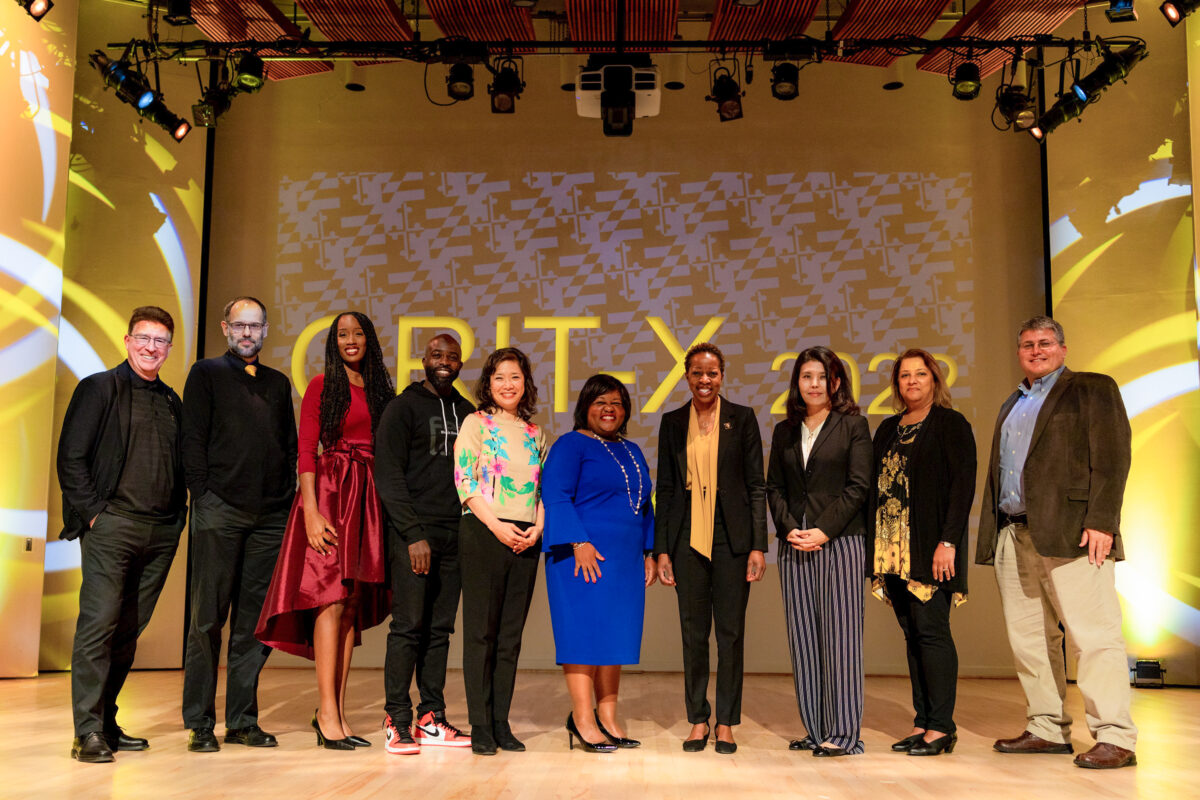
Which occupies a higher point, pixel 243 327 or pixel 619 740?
pixel 243 327

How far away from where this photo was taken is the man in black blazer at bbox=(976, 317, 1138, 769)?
365 cm

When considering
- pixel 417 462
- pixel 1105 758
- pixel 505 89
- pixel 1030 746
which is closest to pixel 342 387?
pixel 417 462

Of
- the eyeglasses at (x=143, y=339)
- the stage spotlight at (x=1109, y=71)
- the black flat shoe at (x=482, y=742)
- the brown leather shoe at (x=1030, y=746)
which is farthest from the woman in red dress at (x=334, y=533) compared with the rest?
the stage spotlight at (x=1109, y=71)

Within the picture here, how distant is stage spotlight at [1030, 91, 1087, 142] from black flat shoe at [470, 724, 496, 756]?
4995 mm

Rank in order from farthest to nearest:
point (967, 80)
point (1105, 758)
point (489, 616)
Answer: point (967, 80)
point (489, 616)
point (1105, 758)

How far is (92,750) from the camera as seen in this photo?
3414 mm

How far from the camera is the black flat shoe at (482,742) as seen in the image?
12.0ft

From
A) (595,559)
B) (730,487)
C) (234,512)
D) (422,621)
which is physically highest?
(730,487)

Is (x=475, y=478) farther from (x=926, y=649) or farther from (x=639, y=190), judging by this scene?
(x=639, y=190)

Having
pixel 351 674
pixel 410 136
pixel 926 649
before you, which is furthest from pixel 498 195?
pixel 926 649

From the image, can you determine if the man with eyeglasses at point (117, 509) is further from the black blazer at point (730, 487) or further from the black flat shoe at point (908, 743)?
the black flat shoe at point (908, 743)

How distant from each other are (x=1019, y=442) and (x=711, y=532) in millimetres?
1250

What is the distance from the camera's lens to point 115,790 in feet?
9.72

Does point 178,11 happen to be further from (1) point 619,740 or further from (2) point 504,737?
(1) point 619,740
